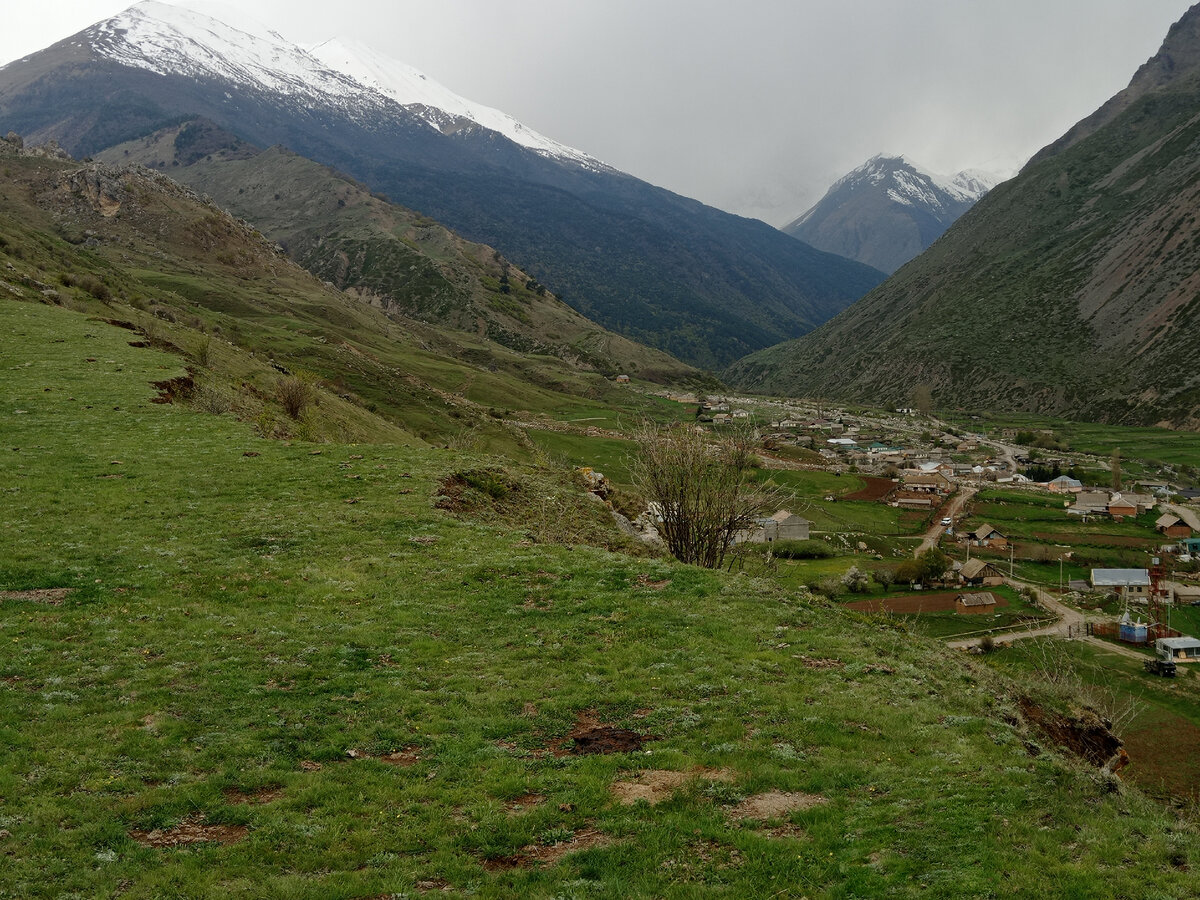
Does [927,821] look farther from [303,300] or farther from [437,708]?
[303,300]

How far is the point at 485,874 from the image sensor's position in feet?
34.6

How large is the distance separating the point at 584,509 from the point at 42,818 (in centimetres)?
2588

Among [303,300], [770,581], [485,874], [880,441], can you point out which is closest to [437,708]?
[485,874]

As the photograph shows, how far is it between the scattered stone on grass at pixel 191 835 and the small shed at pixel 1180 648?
74.5 m

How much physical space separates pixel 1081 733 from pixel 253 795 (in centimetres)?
1795

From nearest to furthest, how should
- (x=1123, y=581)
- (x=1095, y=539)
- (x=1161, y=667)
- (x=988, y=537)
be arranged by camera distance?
1. (x=1161, y=667)
2. (x=1123, y=581)
3. (x=1095, y=539)
4. (x=988, y=537)

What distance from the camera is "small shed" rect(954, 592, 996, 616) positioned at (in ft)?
241

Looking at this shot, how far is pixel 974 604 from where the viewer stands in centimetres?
7438

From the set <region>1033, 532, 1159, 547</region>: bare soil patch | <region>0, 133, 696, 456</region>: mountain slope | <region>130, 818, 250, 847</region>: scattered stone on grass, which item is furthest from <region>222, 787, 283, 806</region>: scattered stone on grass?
<region>1033, 532, 1159, 547</region>: bare soil patch

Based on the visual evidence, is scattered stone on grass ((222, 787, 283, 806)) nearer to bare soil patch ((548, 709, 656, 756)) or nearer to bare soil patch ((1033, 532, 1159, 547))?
bare soil patch ((548, 709, 656, 756))

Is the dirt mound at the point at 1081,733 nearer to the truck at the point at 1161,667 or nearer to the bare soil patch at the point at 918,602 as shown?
the truck at the point at 1161,667

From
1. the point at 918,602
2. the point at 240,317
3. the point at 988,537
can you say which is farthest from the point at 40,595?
the point at 988,537

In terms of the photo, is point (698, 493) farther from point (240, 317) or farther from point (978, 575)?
point (240, 317)

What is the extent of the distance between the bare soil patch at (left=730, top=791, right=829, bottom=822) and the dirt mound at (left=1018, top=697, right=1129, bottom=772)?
709cm
